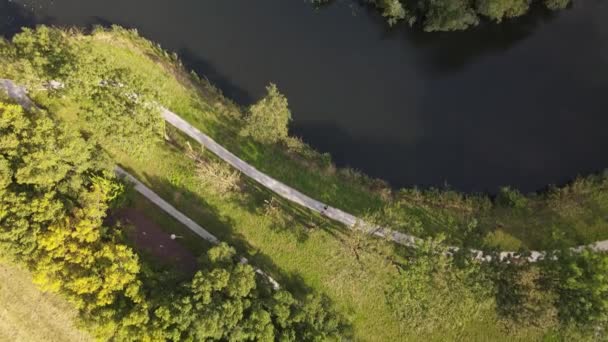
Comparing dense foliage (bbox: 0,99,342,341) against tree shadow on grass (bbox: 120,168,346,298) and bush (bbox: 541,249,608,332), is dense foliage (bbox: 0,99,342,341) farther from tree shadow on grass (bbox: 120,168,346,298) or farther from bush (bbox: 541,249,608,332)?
bush (bbox: 541,249,608,332)

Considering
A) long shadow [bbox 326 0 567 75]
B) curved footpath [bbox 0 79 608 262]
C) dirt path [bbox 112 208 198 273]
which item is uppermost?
long shadow [bbox 326 0 567 75]

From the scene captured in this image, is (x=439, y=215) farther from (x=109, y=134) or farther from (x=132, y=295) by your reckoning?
(x=109, y=134)

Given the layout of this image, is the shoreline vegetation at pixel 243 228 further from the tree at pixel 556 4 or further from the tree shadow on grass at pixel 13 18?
the tree at pixel 556 4

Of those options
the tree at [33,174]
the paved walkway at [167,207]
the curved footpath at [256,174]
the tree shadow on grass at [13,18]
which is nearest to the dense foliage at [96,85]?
the tree at [33,174]

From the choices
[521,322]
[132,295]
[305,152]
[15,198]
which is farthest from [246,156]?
[521,322]

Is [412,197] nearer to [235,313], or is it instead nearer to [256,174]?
[256,174]

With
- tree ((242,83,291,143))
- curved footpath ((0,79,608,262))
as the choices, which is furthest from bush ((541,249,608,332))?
tree ((242,83,291,143))
